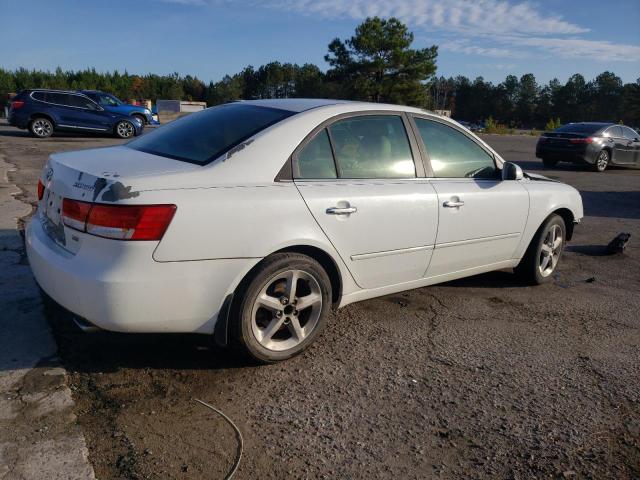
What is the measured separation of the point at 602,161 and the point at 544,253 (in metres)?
12.9

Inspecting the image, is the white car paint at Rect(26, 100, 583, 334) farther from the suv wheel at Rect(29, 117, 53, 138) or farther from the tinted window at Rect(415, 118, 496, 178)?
the suv wheel at Rect(29, 117, 53, 138)

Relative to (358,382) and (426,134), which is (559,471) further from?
(426,134)

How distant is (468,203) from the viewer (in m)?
4.32

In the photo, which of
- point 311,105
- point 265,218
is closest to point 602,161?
point 311,105

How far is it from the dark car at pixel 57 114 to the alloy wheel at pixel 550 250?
1771cm

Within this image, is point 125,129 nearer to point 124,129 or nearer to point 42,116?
point 124,129

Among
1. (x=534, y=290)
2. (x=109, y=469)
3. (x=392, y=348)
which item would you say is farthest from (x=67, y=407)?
(x=534, y=290)

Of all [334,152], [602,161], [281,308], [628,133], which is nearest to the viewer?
[281,308]

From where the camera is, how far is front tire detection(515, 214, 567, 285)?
516cm

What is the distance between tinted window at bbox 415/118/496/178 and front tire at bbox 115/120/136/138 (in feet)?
58.2

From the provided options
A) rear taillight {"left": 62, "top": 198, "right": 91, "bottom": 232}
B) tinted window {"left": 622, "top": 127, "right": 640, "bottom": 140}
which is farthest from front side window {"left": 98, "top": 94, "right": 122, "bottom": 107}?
rear taillight {"left": 62, "top": 198, "right": 91, "bottom": 232}

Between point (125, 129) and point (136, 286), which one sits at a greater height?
point (136, 286)

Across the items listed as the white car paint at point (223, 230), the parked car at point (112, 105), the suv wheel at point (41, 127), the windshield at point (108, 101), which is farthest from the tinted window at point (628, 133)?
the suv wheel at point (41, 127)

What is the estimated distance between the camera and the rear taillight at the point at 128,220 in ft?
9.18
